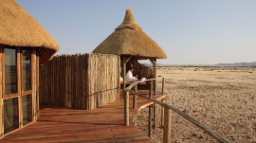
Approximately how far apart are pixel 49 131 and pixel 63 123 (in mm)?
527

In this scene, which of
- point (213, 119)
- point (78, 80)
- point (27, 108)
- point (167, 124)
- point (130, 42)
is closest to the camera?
point (167, 124)

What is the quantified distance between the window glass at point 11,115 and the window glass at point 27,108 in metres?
0.22

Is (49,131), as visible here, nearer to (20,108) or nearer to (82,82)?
(20,108)

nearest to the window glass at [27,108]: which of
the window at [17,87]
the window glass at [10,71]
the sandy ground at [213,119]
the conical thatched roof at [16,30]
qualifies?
the window at [17,87]

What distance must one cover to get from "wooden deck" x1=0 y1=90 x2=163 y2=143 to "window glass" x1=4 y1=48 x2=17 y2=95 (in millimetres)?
1041

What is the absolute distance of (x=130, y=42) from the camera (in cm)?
898

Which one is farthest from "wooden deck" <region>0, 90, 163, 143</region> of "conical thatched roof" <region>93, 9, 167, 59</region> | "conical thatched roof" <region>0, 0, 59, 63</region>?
"conical thatched roof" <region>93, 9, 167, 59</region>

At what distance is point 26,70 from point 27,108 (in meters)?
1.00

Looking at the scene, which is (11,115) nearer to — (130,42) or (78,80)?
(78,80)

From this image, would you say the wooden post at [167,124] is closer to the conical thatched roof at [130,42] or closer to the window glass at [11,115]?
the window glass at [11,115]

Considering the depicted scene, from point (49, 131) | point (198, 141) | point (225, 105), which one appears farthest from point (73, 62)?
point (225, 105)

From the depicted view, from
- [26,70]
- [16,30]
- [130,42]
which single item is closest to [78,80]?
[26,70]

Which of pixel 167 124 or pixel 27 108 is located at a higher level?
pixel 167 124

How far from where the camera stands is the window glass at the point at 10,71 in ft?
11.7
